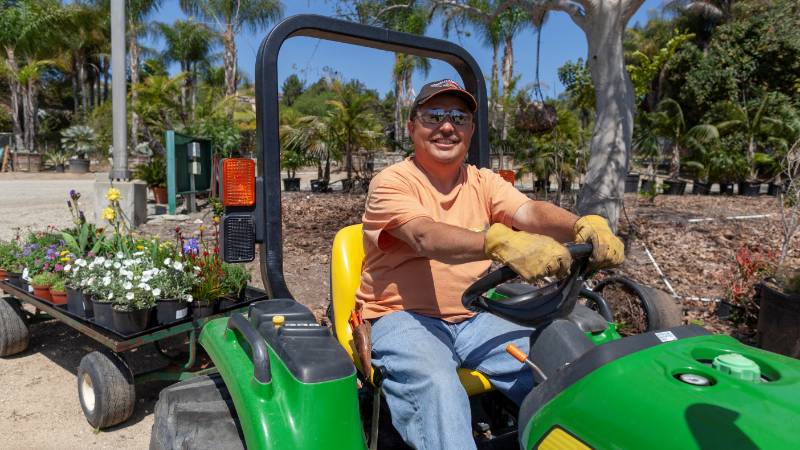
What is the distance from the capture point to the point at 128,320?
298cm

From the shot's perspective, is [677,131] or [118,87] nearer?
[118,87]

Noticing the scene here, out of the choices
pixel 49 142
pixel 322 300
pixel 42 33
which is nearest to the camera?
pixel 322 300

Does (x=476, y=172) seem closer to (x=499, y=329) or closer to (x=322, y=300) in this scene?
(x=499, y=329)

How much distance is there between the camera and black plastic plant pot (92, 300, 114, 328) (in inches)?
119

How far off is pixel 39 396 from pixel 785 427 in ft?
12.2

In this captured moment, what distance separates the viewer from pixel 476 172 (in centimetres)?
239

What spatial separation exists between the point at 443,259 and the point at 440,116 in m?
0.64

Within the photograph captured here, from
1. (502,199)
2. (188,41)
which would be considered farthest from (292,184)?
(188,41)

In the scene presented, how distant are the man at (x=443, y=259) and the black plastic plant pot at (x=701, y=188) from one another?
15.2 m

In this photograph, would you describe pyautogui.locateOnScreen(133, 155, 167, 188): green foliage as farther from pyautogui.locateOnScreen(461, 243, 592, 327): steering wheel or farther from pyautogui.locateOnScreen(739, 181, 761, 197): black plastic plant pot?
pyautogui.locateOnScreen(739, 181, 761, 197): black plastic plant pot

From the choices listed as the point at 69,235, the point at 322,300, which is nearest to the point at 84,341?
the point at 69,235

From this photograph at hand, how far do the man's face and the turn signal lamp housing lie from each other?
0.64m

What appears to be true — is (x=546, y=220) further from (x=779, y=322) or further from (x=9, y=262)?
(x=9, y=262)

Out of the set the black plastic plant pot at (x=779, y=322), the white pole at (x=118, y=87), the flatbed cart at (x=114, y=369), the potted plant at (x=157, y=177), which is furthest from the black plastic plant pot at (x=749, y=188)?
the flatbed cart at (x=114, y=369)
